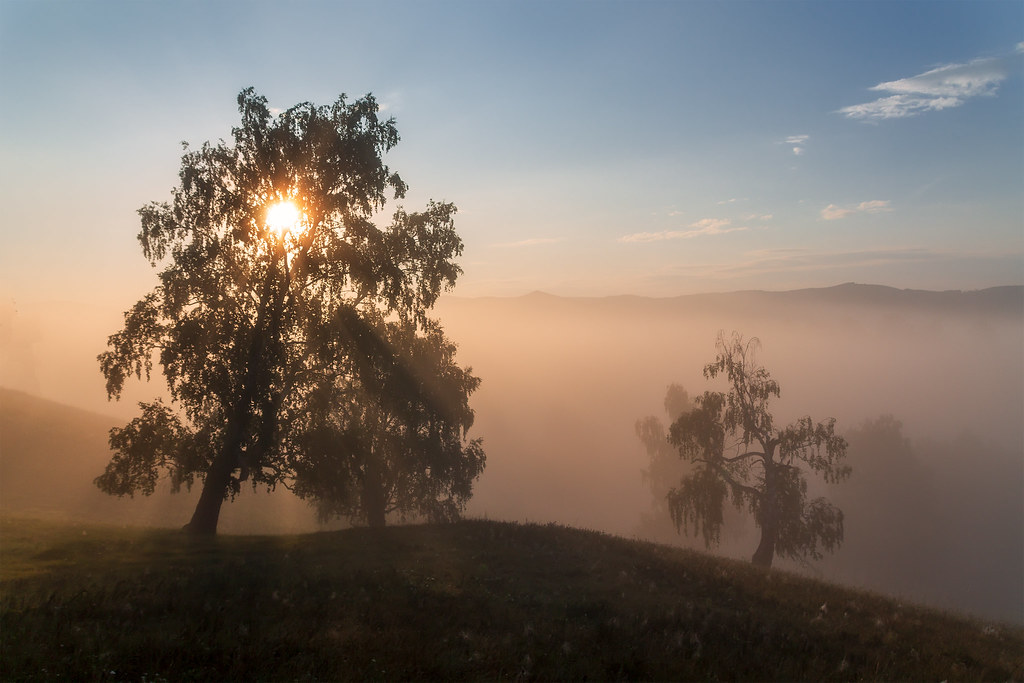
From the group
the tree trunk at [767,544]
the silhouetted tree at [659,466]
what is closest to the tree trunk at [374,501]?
the tree trunk at [767,544]

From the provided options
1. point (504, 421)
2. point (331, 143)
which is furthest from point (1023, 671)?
point (504, 421)

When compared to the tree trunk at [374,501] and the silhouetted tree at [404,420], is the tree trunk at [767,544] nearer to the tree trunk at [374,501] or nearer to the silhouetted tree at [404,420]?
the silhouetted tree at [404,420]

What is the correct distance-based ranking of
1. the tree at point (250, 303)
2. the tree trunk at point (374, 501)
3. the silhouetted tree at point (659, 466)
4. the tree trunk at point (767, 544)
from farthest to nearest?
the silhouetted tree at point (659, 466), the tree trunk at point (767, 544), the tree trunk at point (374, 501), the tree at point (250, 303)

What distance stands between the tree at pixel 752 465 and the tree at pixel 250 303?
2168cm

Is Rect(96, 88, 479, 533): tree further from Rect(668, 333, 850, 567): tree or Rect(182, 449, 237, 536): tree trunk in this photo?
Rect(668, 333, 850, 567): tree

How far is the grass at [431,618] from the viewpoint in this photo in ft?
26.8

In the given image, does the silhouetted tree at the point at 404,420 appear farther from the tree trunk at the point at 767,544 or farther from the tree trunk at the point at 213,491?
the tree trunk at the point at 767,544

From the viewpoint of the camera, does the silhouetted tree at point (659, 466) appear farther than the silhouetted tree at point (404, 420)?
Yes

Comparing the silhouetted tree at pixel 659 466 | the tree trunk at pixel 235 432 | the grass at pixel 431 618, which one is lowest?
the silhouetted tree at pixel 659 466

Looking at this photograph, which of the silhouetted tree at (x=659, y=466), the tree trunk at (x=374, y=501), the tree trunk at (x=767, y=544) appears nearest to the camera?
the tree trunk at (x=374, y=501)

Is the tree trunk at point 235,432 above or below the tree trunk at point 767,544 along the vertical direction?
above

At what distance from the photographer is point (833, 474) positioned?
1280 inches

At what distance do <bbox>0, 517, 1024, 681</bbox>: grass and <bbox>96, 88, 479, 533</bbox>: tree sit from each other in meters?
2.91

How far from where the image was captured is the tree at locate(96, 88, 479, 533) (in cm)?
1883
